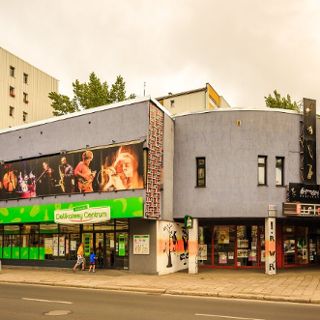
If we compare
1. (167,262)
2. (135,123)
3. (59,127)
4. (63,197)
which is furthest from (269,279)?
(59,127)

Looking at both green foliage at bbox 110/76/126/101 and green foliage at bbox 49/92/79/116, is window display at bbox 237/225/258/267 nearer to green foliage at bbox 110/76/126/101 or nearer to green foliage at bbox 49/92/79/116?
green foliage at bbox 110/76/126/101

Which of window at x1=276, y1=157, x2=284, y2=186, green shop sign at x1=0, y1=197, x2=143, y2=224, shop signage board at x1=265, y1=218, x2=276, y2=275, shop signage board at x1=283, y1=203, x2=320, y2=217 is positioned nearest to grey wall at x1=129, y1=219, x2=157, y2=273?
green shop sign at x1=0, y1=197, x2=143, y2=224

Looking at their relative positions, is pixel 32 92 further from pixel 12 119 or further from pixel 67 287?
pixel 67 287

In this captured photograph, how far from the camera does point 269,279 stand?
2278 cm

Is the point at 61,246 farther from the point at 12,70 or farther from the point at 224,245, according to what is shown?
the point at 12,70

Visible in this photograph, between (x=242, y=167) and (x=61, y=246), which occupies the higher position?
(x=242, y=167)

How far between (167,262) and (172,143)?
6514 millimetres

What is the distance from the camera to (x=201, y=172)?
87.5 ft

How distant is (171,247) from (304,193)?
774cm

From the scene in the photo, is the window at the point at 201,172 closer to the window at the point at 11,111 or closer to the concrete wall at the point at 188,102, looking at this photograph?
the concrete wall at the point at 188,102

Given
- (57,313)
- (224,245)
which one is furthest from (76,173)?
(57,313)

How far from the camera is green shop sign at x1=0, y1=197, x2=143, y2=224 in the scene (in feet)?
80.7

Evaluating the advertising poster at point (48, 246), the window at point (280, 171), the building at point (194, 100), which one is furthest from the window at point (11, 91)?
the window at point (280, 171)

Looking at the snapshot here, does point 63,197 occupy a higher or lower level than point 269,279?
higher
